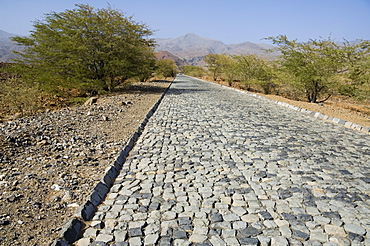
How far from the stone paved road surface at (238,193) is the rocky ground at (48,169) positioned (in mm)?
489

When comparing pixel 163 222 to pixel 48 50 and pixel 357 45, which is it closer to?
pixel 48 50

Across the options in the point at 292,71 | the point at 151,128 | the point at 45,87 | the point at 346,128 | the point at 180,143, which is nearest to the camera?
the point at 180,143

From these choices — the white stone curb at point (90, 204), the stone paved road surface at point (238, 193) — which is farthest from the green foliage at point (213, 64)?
the white stone curb at point (90, 204)

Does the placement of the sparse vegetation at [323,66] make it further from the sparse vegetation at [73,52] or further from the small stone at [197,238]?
the small stone at [197,238]

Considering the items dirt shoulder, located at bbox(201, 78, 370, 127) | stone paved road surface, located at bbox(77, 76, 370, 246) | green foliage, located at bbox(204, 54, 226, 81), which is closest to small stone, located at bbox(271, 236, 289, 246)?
stone paved road surface, located at bbox(77, 76, 370, 246)

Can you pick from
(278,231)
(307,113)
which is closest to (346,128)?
(307,113)

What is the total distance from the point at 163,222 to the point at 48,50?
1467 cm

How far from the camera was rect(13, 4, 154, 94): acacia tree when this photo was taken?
1357 cm

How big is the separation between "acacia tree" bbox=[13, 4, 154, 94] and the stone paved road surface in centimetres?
951

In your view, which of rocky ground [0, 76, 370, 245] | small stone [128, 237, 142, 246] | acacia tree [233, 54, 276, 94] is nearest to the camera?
small stone [128, 237, 142, 246]

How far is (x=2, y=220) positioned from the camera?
9.11ft

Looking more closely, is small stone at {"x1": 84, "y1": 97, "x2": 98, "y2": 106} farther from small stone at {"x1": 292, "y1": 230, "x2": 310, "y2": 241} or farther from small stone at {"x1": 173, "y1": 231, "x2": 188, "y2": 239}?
small stone at {"x1": 292, "y1": 230, "x2": 310, "y2": 241}

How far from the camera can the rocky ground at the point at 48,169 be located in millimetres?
2805

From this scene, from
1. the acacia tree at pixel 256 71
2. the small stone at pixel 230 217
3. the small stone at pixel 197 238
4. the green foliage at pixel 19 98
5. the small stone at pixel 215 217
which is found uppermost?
the acacia tree at pixel 256 71
